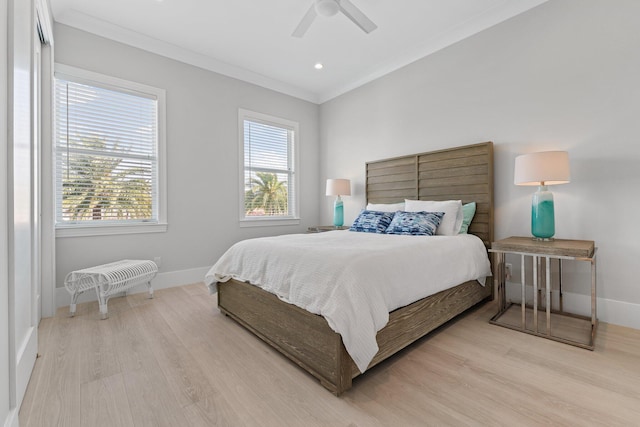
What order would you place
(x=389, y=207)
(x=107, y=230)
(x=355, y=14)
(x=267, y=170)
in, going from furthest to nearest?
(x=267, y=170)
(x=389, y=207)
(x=107, y=230)
(x=355, y=14)

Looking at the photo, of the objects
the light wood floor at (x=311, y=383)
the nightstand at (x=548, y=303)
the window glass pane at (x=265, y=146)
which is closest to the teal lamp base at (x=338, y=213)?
the window glass pane at (x=265, y=146)

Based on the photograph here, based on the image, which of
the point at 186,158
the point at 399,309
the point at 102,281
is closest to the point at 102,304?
the point at 102,281

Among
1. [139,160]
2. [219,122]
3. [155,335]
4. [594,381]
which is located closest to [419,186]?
[594,381]

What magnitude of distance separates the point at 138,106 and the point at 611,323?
495 cm

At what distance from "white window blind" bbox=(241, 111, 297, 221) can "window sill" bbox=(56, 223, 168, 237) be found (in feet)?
3.61

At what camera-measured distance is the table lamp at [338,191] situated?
163 inches

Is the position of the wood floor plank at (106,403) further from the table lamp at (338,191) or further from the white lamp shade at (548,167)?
the table lamp at (338,191)

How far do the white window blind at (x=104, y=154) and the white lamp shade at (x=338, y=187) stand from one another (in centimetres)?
222

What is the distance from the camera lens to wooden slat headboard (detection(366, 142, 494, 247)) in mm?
2873

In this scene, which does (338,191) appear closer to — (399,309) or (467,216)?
(467,216)

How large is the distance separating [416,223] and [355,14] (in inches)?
78.1

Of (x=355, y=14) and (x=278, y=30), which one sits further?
(x=278, y=30)

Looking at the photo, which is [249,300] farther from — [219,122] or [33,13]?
[219,122]

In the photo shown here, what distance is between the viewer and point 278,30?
3096mm
